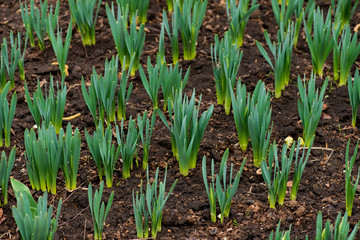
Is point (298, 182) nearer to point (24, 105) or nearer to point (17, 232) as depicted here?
point (17, 232)

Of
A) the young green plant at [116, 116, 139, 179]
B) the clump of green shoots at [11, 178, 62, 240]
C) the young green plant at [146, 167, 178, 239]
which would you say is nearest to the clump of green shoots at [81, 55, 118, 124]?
the young green plant at [116, 116, 139, 179]

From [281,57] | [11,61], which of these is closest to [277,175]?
[281,57]

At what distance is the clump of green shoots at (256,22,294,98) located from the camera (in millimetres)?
3133

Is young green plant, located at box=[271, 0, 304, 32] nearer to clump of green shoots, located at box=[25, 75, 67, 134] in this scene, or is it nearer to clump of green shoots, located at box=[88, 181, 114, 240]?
clump of green shoots, located at box=[25, 75, 67, 134]

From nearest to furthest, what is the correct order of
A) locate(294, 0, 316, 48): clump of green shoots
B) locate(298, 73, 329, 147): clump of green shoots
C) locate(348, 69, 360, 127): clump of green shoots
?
locate(298, 73, 329, 147): clump of green shoots → locate(348, 69, 360, 127): clump of green shoots → locate(294, 0, 316, 48): clump of green shoots

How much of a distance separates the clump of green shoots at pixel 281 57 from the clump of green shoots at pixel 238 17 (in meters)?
0.19

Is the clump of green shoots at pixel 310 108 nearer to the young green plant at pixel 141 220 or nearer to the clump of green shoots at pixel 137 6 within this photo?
the young green plant at pixel 141 220

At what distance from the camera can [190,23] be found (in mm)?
3416

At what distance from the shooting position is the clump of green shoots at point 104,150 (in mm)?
2654

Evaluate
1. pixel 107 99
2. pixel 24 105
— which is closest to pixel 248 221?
pixel 107 99

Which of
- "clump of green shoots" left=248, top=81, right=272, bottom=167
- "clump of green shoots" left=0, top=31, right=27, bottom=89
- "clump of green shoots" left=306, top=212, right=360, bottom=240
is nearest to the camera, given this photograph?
"clump of green shoots" left=306, top=212, right=360, bottom=240

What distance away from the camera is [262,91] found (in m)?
2.83

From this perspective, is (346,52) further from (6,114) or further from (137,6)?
(6,114)

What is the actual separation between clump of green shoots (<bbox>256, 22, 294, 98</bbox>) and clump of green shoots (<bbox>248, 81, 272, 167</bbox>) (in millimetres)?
308
